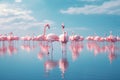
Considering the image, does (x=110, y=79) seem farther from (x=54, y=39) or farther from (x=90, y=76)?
(x=54, y=39)

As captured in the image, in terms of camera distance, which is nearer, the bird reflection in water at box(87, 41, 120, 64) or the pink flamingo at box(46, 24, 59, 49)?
the bird reflection in water at box(87, 41, 120, 64)

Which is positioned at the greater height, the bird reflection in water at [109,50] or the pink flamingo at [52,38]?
the pink flamingo at [52,38]

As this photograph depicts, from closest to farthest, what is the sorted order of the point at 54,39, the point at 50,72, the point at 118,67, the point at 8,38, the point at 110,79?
1. the point at 110,79
2. the point at 50,72
3. the point at 118,67
4. the point at 54,39
5. the point at 8,38

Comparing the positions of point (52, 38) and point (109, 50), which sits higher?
point (52, 38)

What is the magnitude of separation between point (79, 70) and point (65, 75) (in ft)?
5.88

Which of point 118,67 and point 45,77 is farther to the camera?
point 118,67

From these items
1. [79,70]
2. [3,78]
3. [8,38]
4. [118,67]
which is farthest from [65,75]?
[8,38]

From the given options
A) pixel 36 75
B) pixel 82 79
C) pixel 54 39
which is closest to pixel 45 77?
pixel 36 75

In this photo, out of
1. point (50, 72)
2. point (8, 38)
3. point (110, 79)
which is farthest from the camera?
point (8, 38)

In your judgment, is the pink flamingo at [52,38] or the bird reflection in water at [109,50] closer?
the bird reflection in water at [109,50]

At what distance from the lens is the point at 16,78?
39.0ft

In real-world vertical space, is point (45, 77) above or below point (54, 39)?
below

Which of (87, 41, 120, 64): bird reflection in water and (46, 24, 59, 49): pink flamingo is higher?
(46, 24, 59, 49): pink flamingo

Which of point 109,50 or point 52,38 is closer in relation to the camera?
point 52,38
